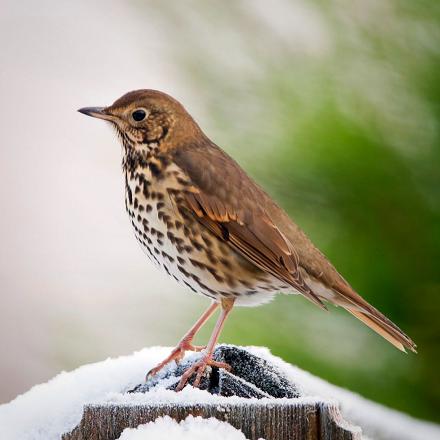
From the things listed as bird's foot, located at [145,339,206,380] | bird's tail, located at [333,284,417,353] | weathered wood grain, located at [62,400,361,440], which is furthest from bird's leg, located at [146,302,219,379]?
weathered wood grain, located at [62,400,361,440]

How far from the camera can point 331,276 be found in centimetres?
241

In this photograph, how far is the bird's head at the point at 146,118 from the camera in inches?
101

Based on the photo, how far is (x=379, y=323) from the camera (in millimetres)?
1910

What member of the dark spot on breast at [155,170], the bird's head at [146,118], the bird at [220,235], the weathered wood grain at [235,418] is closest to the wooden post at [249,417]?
the weathered wood grain at [235,418]

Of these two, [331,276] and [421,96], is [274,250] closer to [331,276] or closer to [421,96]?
[331,276]

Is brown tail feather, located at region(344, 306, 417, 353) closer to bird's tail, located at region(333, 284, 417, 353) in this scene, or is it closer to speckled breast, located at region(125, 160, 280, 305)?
bird's tail, located at region(333, 284, 417, 353)

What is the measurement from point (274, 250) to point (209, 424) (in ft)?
3.44

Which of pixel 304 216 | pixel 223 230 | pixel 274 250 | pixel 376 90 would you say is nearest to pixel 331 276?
pixel 274 250

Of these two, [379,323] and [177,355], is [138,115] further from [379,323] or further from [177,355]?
[379,323]

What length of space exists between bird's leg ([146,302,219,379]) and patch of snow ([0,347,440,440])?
1.8 inches

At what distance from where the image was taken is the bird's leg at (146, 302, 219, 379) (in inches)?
77.6

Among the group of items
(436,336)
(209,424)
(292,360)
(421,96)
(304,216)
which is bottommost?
(209,424)

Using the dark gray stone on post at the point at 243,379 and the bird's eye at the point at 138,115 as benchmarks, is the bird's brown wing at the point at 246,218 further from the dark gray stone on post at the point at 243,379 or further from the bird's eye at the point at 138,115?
the dark gray stone on post at the point at 243,379

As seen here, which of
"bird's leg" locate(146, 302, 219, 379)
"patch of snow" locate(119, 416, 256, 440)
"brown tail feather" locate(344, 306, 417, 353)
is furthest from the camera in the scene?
"bird's leg" locate(146, 302, 219, 379)
